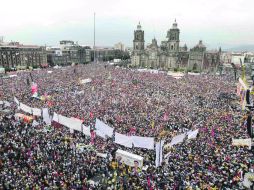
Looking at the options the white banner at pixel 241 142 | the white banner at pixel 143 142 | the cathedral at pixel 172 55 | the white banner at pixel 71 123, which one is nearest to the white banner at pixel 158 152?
the white banner at pixel 143 142

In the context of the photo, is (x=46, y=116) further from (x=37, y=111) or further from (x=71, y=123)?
(x=71, y=123)

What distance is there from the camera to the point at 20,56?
75.1 m

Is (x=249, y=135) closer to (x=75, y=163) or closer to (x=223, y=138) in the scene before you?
(x=223, y=138)

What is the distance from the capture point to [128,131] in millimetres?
19656

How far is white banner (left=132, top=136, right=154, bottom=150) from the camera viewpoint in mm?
15820

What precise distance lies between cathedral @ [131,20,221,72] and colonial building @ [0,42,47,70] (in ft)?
105

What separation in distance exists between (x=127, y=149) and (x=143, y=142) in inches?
53.1

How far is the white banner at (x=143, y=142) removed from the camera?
51.9ft

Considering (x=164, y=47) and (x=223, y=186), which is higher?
(x=164, y=47)

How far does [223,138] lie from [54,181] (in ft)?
38.0

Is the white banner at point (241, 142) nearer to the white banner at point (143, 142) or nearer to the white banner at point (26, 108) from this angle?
the white banner at point (143, 142)

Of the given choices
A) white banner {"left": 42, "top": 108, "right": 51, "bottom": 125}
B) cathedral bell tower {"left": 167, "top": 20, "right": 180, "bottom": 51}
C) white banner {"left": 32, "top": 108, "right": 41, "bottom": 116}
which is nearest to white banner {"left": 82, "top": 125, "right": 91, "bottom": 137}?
white banner {"left": 42, "top": 108, "right": 51, "bottom": 125}

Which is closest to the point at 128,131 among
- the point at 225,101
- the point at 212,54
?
the point at 225,101

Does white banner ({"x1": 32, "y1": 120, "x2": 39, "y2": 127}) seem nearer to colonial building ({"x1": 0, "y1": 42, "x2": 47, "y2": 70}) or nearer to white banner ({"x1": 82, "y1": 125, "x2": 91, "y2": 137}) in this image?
white banner ({"x1": 82, "y1": 125, "x2": 91, "y2": 137})
